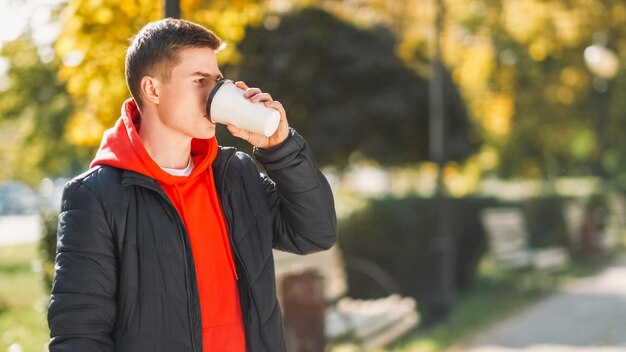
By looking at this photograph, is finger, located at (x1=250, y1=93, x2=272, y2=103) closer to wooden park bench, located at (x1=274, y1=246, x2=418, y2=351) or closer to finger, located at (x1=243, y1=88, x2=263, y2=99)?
finger, located at (x1=243, y1=88, x2=263, y2=99)

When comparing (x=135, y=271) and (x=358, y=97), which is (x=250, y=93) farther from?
(x=358, y=97)

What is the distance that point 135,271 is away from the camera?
7.72 ft

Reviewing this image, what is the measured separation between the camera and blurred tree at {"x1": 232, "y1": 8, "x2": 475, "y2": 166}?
1727cm

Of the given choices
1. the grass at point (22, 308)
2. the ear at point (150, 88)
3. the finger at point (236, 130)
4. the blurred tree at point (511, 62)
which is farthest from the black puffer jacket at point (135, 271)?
the blurred tree at point (511, 62)

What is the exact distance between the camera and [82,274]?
7.49 feet

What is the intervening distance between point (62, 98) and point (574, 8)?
28.3 feet

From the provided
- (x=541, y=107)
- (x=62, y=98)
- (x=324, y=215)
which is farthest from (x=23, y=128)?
(x=541, y=107)

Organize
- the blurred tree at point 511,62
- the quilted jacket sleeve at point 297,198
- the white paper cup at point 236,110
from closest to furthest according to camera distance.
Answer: the white paper cup at point 236,110
the quilted jacket sleeve at point 297,198
the blurred tree at point 511,62

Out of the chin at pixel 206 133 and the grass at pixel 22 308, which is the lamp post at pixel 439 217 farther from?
the chin at pixel 206 133

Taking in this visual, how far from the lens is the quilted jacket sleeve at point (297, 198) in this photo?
8.46 ft

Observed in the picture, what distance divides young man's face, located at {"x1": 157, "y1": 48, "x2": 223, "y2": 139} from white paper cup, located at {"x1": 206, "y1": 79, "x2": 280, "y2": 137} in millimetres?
50

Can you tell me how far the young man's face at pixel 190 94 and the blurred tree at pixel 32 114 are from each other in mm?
8527

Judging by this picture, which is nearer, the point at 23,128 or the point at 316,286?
the point at 316,286

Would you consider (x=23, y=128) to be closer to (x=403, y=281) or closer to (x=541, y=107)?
(x=403, y=281)
